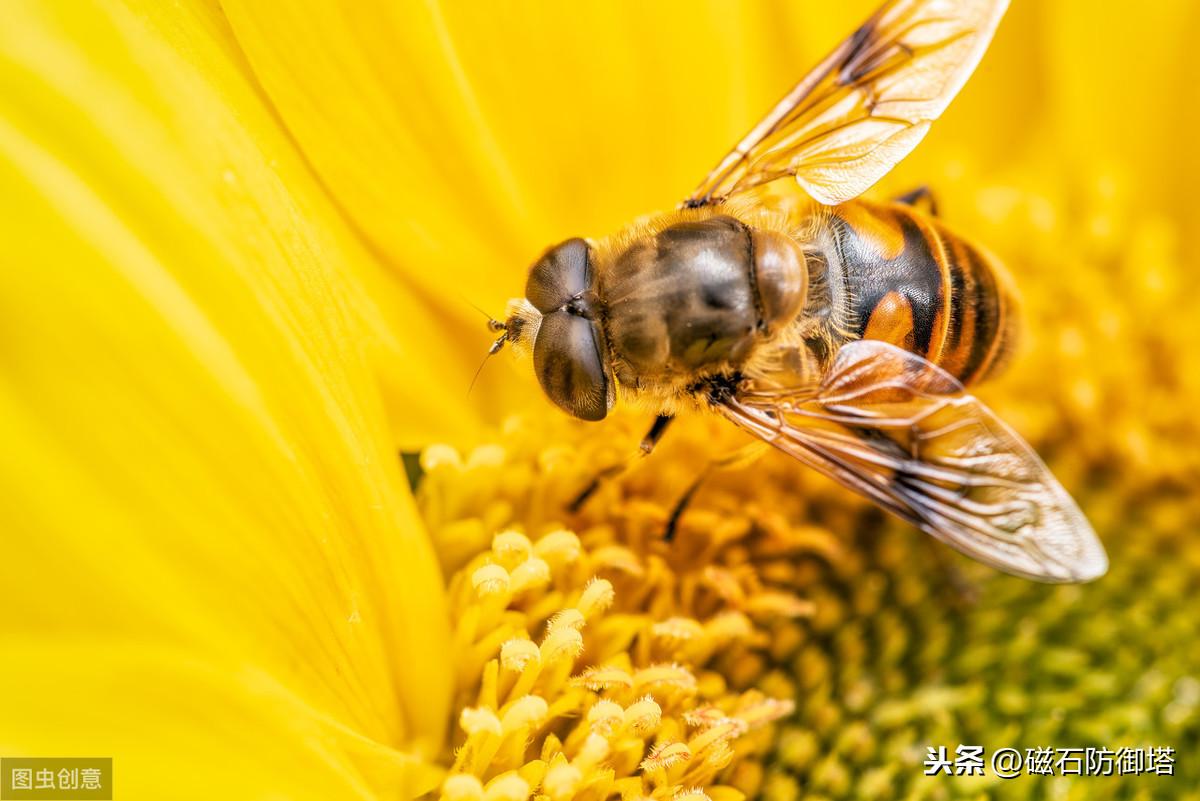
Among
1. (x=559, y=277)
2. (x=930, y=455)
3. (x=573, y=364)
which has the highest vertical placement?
(x=559, y=277)

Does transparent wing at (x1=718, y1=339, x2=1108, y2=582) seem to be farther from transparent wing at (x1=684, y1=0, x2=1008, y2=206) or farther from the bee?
transparent wing at (x1=684, y1=0, x2=1008, y2=206)

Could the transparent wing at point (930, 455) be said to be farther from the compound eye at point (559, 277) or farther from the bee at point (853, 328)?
the compound eye at point (559, 277)

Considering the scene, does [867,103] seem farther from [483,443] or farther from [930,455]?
[483,443]

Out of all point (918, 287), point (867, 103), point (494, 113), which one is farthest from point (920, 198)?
point (494, 113)

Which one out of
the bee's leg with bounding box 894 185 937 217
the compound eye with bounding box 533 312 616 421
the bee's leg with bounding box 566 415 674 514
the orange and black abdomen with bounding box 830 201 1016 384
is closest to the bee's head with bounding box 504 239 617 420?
the compound eye with bounding box 533 312 616 421

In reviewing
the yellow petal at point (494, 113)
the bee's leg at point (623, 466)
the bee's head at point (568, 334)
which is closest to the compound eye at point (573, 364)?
the bee's head at point (568, 334)

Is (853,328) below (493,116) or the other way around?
below

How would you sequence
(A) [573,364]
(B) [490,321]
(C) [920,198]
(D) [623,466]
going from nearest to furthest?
(A) [573,364] → (B) [490,321] → (D) [623,466] → (C) [920,198]
